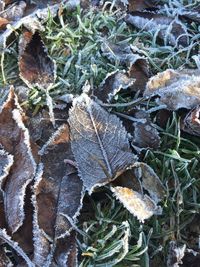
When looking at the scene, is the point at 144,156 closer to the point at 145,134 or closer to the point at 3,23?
the point at 145,134

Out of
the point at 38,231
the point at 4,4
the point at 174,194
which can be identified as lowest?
the point at 174,194

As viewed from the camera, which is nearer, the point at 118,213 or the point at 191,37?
the point at 118,213

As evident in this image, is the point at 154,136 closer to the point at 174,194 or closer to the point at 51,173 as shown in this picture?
the point at 174,194

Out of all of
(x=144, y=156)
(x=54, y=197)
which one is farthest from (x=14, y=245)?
(x=144, y=156)

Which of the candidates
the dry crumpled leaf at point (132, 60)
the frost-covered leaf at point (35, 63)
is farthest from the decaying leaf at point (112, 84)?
the frost-covered leaf at point (35, 63)

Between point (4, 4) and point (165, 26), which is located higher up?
point (4, 4)

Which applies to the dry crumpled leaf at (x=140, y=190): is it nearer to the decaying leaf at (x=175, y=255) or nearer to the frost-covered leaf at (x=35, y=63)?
the decaying leaf at (x=175, y=255)

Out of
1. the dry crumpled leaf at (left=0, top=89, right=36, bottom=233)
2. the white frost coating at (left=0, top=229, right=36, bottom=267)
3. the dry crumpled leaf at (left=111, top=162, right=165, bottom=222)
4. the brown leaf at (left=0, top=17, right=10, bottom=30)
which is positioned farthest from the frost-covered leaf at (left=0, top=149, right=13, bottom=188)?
the brown leaf at (left=0, top=17, right=10, bottom=30)

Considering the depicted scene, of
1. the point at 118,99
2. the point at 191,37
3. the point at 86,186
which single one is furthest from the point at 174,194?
the point at 191,37
